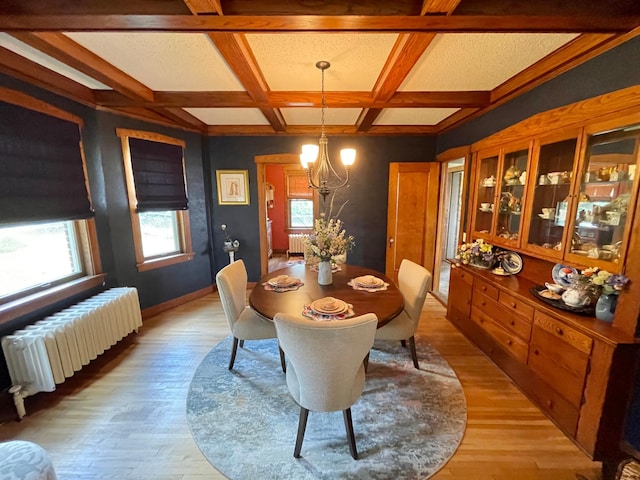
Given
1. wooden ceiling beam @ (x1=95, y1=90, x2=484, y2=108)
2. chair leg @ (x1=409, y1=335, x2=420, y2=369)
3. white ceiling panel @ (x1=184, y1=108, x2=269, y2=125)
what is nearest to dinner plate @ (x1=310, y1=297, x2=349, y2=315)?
chair leg @ (x1=409, y1=335, x2=420, y2=369)

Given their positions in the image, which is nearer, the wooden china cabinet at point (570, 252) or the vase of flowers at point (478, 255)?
the wooden china cabinet at point (570, 252)

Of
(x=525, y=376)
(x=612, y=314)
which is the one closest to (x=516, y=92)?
(x=612, y=314)

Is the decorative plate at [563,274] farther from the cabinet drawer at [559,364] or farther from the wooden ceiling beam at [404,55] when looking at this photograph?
the wooden ceiling beam at [404,55]

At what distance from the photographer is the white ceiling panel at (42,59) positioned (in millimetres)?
1742

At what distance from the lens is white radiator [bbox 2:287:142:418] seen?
1.88m

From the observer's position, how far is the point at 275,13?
1378 millimetres

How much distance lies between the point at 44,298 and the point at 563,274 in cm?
402

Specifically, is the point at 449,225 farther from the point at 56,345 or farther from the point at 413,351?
the point at 56,345

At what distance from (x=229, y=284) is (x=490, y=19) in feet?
7.83

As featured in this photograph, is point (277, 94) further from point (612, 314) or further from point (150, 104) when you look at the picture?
point (612, 314)

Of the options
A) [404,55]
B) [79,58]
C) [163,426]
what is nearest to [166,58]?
[79,58]

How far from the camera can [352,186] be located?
419cm

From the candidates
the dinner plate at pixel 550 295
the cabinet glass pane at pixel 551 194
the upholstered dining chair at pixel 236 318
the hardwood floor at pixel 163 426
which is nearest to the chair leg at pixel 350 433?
the hardwood floor at pixel 163 426

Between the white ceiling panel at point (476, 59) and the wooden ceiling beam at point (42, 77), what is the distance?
2931mm
